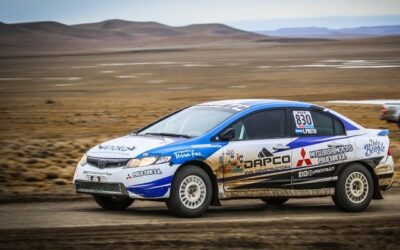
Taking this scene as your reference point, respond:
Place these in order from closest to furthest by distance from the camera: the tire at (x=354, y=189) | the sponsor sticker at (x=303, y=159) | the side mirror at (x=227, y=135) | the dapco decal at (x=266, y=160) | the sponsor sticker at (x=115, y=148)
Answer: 1. the sponsor sticker at (x=115, y=148)
2. the side mirror at (x=227, y=135)
3. the dapco decal at (x=266, y=160)
4. the sponsor sticker at (x=303, y=159)
5. the tire at (x=354, y=189)

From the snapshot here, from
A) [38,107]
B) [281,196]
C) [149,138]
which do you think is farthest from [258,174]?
[38,107]

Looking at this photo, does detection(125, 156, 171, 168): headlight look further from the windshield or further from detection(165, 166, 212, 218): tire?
the windshield

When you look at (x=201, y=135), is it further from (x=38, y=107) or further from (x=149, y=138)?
(x=38, y=107)

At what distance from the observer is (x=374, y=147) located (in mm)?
12562

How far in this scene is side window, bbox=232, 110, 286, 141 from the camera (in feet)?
38.3

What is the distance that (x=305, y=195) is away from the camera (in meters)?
12.1

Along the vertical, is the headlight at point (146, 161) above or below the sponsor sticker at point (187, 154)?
below

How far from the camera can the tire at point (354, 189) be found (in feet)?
40.2

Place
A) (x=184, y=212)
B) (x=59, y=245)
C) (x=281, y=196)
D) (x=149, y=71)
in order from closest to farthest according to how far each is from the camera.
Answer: (x=59, y=245) → (x=184, y=212) → (x=281, y=196) → (x=149, y=71)

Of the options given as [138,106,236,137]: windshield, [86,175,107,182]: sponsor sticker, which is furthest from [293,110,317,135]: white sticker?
[86,175,107,182]: sponsor sticker

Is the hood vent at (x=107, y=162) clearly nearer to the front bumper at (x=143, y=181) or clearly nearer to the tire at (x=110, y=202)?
the front bumper at (x=143, y=181)

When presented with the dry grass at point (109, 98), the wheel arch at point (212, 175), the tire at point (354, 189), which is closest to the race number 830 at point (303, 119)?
the tire at point (354, 189)

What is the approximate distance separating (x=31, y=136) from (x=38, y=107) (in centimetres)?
1255

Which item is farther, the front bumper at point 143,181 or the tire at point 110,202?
the tire at point 110,202
